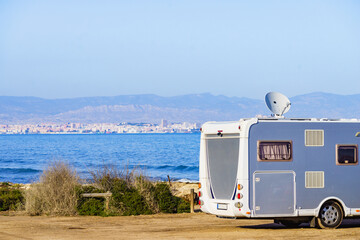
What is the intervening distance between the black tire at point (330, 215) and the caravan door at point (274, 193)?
867mm

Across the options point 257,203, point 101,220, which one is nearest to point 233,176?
point 257,203

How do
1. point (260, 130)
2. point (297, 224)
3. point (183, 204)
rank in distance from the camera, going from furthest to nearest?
point (183, 204), point (297, 224), point (260, 130)

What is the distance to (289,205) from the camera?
47.8ft

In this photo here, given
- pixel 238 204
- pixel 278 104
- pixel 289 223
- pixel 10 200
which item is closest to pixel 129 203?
pixel 10 200

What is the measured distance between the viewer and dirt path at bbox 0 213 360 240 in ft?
47.2

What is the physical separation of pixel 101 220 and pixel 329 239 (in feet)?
24.0

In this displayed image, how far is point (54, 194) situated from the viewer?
773 inches

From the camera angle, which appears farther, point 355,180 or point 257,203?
point 355,180

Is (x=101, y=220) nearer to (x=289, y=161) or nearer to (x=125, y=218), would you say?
(x=125, y=218)

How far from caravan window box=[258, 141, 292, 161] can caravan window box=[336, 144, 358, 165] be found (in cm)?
133

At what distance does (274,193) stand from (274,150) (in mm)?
990

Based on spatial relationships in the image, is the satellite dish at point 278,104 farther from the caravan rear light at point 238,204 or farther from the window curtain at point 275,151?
the caravan rear light at point 238,204

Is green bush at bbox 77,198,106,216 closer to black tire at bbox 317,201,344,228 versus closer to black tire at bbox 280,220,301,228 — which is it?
black tire at bbox 280,220,301,228

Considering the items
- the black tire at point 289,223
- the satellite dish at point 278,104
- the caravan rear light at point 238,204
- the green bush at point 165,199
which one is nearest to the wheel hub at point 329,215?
the black tire at point 289,223
